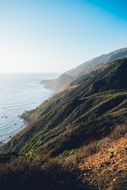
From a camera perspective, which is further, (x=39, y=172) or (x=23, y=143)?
(x=23, y=143)

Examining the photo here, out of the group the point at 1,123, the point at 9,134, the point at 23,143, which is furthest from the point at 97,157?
the point at 1,123

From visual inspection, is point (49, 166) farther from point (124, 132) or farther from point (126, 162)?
point (124, 132)

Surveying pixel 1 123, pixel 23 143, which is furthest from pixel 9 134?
pixel 23 143

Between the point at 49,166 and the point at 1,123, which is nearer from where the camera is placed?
the point at 49,166

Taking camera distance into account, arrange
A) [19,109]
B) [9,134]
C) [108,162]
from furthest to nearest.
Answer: [19,109] < [9,134] < [108,162]

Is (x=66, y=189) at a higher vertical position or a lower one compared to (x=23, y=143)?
higher

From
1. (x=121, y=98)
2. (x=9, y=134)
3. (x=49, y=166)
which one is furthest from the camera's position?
(x=9, y=134)

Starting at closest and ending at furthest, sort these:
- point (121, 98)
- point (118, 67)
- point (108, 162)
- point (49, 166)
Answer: point (49, 166) < point (108, 162) < point (121, 98) < point (118, 67)

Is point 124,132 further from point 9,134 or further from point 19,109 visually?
point 19,109

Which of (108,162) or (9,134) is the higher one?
(108,162)
